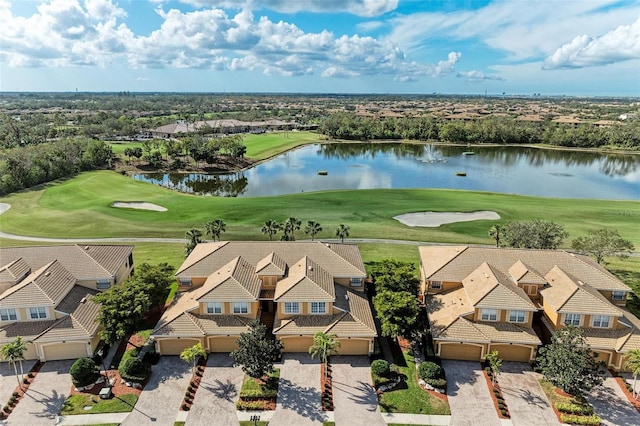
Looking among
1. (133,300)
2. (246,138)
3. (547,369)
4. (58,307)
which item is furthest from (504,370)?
(246,138)

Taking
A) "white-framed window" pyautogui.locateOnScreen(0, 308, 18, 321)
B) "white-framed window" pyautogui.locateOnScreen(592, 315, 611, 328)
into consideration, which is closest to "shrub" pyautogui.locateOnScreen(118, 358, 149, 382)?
"white-framed window" pyautogui.locateOnScreen(0, 308, 18, 321)

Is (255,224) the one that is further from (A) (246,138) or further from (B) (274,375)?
(A) (246,138)

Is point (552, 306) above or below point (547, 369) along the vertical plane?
above

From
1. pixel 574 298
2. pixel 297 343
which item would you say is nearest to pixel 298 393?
pixel 297 343

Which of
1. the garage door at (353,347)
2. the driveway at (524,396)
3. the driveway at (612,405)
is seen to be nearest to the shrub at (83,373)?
the garage door at (353,347)

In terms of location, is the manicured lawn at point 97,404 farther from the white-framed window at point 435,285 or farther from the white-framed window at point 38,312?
the white-framed window at point 435,285

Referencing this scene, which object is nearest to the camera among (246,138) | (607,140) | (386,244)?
(386,244)
